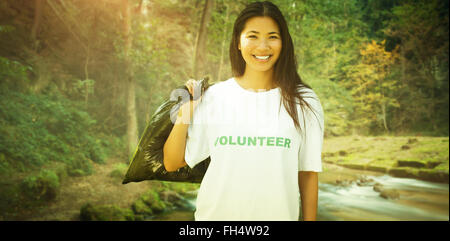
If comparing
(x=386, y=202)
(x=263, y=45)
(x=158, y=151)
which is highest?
(x=263, y=45)

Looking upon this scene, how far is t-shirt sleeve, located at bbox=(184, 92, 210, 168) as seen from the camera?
1.05 metres

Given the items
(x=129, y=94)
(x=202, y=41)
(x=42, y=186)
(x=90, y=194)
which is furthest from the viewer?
(x=202, y=41)

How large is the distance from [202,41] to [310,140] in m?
2.54

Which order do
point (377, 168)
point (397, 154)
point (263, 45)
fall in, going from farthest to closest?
point (377, 168)
point (397, 154)
point (263, 45)

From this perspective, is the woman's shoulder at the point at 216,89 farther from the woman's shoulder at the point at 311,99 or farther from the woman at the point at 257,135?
the woman's shoulder at the point at 311,99

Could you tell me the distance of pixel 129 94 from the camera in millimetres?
3145

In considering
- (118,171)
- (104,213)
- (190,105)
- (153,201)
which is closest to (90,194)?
(104,213)

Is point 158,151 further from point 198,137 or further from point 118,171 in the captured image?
point 118,171

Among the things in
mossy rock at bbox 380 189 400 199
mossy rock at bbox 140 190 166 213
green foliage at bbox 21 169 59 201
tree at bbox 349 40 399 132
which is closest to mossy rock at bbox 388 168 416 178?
mossy rock at bbox 380 189 400 199

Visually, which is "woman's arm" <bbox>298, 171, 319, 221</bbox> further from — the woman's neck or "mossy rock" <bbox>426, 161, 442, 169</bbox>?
"mossy rock" <bbox>426, 161, 442, 169</bbox>

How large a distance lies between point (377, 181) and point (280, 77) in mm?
3267

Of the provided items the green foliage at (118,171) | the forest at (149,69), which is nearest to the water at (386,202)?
the forest at (149,69)

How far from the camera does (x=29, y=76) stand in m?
2.64
